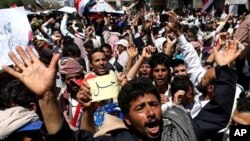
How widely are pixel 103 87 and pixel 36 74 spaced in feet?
3.17

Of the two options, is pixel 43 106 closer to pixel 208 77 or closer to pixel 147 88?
pixel 147 88

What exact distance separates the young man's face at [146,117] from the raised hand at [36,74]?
56 cm

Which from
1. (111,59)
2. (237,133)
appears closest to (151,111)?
(237,133)

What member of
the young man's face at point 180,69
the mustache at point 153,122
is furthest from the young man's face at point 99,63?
the mustache at point 153,122

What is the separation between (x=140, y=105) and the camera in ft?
9.66

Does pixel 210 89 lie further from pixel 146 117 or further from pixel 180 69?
pixel 146 117

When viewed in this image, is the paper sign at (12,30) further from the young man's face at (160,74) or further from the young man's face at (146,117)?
the young man's face at (146,117)

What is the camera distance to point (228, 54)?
344 cm

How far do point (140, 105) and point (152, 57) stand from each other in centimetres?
210

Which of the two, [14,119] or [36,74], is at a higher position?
[36,74]

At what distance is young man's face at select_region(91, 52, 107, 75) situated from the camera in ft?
16.5

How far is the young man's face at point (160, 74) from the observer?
4.73m

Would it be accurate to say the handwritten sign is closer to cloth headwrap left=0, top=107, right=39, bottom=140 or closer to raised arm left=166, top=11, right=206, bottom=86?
cloth headwrap left=0, top=107, right=39, bottom=140

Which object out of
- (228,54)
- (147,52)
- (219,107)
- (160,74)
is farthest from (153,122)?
(147,52)
